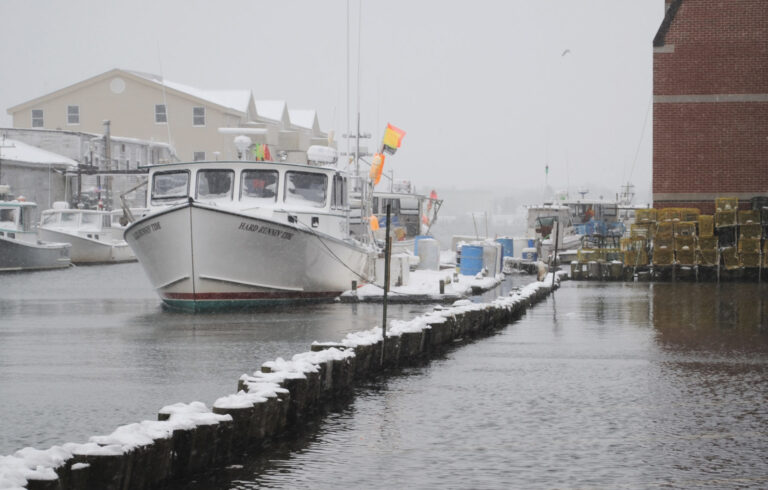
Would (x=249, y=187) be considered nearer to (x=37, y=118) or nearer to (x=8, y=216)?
(x=8, y=216)

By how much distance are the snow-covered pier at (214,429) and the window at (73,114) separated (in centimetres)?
7079

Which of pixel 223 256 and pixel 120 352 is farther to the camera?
pixel 223 256

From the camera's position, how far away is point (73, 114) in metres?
82.2

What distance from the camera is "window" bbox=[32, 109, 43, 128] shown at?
8281cm

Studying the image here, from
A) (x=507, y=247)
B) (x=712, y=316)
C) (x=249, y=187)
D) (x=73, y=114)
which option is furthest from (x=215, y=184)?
(x=73, y=114)

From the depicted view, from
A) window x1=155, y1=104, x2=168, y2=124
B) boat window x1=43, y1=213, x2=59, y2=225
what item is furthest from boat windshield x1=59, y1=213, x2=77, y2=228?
window x1=155, y1=104, x2=168, y2=124

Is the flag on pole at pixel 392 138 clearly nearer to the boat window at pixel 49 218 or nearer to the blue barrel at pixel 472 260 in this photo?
the blue barrel at pixel 472 260

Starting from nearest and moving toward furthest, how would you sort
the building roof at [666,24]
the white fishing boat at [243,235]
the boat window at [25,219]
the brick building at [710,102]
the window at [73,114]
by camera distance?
the white fishing boat at [243,235] < the brick building at [710,102] < the building roof at [666,24] < the boat window at [25,219] < the window at [73,114]

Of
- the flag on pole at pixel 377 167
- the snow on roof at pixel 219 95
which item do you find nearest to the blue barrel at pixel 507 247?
the flag on pole at pixel 377 167

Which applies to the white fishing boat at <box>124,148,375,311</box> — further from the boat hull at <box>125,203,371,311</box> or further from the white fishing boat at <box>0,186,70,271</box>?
the white fishing boat at <box>0,186,70,271</box>

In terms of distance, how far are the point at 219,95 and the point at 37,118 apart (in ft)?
44.5

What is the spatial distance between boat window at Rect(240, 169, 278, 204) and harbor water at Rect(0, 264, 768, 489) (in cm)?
485

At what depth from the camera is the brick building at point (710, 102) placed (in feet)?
121

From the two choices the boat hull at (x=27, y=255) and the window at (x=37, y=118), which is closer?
the boat hull at (x=27, y=255)
